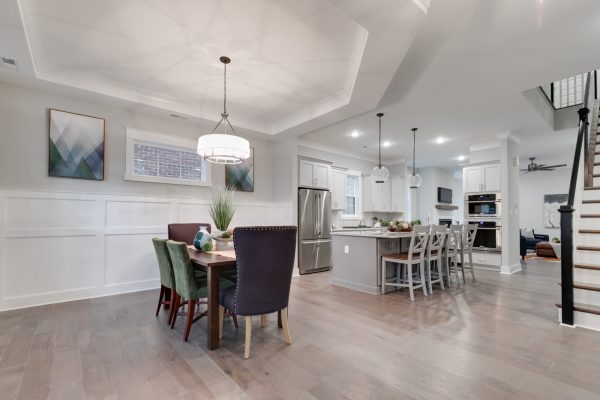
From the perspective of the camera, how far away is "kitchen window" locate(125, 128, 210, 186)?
4.23 meters

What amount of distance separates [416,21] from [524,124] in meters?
4.36

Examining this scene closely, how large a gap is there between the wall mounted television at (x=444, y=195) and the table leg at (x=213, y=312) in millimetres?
8355

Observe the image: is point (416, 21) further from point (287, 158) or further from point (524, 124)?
point (524, 124)

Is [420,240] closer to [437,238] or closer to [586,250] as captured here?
[437,238]

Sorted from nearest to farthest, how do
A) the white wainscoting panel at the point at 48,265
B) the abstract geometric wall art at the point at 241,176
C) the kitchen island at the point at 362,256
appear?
the white wainscoting panel at the point at 48,265, the kitchen island at the point at 362,256, the abstract geometric wall art at the point at 241,176

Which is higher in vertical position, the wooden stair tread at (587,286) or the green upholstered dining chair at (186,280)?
the green upholstered dining chair at (186,280)

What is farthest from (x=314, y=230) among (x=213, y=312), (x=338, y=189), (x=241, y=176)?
(x=213, y=312)

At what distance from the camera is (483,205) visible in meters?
6.06

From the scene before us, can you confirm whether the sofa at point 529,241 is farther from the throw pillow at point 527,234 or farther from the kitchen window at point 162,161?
the kitchen window at point 162,161

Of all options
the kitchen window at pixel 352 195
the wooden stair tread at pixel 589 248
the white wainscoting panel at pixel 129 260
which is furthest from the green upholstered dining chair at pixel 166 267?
the kitchen window at pixel 352 195

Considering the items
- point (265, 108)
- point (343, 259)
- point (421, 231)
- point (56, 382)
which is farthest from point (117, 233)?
point (421, 231)

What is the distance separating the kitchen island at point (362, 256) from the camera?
13.5ft

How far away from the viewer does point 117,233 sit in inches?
159

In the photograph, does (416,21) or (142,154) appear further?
(142,154)
